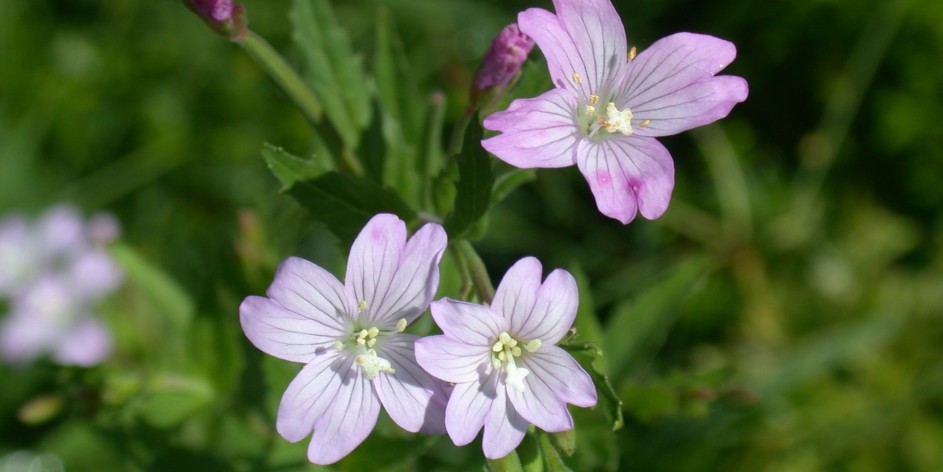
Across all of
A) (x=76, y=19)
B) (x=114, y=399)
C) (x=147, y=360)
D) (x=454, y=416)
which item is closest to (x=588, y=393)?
(x=454, y=416)

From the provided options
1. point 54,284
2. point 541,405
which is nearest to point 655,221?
point 541,405

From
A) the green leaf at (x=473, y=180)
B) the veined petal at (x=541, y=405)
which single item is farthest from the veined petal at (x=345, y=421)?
the green leaf at (x=473, y=180)

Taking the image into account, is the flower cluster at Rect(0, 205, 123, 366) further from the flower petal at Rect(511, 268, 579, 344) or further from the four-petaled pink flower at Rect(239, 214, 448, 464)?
the flower petal at Rect(511, 268, 579, 344)

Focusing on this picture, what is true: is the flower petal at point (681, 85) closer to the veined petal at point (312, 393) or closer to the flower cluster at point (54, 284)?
the veined petal at point (312, 393)

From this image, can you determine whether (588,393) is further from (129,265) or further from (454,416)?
(129,265)

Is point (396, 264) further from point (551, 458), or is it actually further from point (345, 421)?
point (551, 458)

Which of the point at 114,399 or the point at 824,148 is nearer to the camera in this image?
the point at 114,399

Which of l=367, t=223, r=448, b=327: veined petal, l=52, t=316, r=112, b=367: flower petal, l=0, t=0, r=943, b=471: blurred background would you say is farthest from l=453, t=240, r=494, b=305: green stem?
l=52, t=316, r=112, b=367: flower petal
